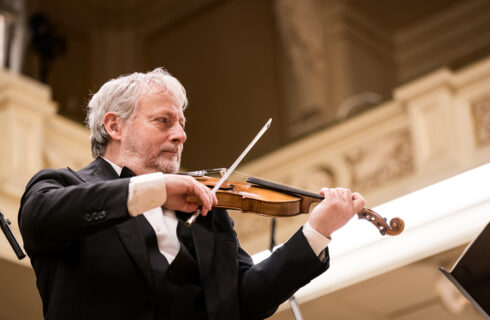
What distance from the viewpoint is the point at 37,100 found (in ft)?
22.7

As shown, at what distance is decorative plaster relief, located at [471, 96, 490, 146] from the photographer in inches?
256

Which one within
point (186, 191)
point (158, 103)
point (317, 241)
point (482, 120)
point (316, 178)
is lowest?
point (317, 241)

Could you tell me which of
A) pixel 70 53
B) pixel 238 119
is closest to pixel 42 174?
pixel 238 119

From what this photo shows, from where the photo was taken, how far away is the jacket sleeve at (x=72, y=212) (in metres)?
2.34

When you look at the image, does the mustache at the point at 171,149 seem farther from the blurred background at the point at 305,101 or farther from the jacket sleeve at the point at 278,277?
the blurred background at the point at 305,101

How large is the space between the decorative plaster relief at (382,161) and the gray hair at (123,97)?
4.12 m

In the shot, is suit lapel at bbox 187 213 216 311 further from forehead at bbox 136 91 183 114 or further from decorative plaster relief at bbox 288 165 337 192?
decorative plaster relief at bbox 288 165 337 192

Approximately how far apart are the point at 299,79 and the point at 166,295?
6.43 m

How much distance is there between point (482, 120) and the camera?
6.54 meters

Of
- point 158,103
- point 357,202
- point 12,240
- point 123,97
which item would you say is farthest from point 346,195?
point 12,240

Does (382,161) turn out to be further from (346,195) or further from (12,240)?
(12,240)

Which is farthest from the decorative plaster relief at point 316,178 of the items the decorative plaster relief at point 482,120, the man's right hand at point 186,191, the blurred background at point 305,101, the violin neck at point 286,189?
the man's right hand at point 186,191

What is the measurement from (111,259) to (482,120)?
14.8 feet

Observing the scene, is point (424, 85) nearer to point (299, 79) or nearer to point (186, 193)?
point (299, 79)
